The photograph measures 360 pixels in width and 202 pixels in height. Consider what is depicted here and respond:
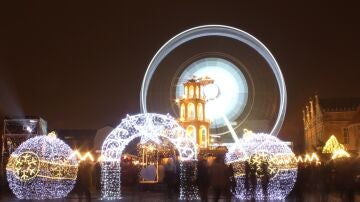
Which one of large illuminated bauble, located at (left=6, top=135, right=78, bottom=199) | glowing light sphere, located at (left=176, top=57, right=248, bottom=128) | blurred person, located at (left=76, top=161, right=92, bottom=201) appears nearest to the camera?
blurred person, located at (left=76, top=161, right=92, bottom=201)

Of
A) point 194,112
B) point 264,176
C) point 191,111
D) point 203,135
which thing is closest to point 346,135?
point 203,135

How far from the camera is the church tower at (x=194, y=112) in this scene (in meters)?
65.4

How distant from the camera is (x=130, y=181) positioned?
3853 centimetres

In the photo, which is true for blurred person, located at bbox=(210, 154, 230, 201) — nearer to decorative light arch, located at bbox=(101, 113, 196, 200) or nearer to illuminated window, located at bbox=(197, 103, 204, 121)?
decorative light arch, located at bbox=(101, 113, 196, 200)

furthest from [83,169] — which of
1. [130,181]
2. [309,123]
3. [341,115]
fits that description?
[309,123]

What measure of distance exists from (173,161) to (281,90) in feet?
90.8

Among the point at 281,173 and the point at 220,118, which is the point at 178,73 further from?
the point at 281,173

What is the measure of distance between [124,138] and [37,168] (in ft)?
17.4

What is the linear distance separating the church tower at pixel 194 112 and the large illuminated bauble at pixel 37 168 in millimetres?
38675

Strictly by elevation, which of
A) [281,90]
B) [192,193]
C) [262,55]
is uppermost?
[262,55]

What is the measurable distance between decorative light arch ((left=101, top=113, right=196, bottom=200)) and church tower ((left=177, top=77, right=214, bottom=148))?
33.6m

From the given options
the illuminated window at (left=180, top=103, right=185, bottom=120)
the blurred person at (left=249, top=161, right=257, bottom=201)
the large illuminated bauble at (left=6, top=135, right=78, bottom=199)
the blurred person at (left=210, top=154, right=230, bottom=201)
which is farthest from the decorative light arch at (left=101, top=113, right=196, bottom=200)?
the illuminated window at (left=180, top=103, right=185, bottom=120)

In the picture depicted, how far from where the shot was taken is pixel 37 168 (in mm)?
25234

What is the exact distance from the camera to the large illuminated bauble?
2534 cm
